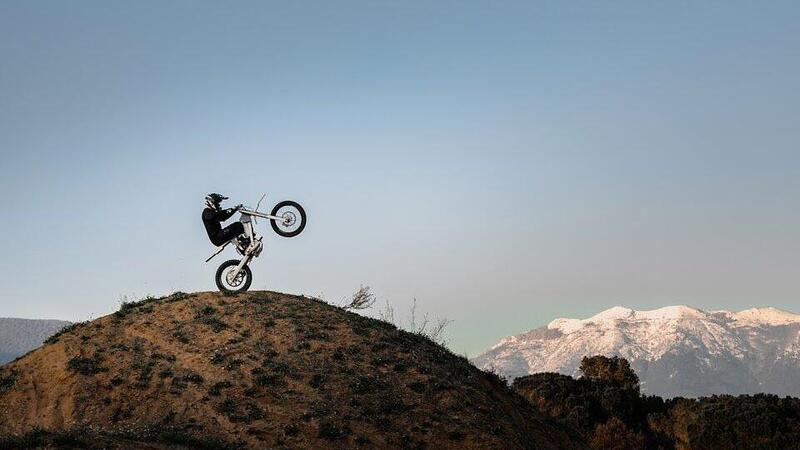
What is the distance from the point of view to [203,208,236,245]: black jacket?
2794 centimetres

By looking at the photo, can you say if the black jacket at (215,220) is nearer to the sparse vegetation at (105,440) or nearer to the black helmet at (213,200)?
the black helmet at (213,200)

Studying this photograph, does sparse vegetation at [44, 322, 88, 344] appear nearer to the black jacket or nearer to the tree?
the black jacket

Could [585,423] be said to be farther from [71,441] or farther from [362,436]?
[71,441]

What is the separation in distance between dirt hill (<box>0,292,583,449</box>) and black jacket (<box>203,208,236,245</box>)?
3447 millimetres

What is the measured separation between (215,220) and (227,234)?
72 cm

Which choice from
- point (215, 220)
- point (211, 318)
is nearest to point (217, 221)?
point (215, 220)

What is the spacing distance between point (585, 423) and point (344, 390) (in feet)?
69.8

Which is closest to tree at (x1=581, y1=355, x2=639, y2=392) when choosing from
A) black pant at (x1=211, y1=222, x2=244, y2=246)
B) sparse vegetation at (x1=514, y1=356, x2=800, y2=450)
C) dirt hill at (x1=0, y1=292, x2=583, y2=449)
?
sparse vegetation at (x1=514, y1=356, x2=800, y2=450)

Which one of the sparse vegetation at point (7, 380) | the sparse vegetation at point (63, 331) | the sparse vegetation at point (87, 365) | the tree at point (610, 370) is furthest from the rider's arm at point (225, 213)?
the tree at point (610, 370)

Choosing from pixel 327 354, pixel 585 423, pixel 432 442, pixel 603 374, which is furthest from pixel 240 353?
pixel 603 374

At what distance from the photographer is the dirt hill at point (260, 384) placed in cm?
2298

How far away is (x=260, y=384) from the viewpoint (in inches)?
974

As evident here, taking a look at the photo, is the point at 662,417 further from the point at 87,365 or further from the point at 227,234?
the point at 87,365

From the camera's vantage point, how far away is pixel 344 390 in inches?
984
